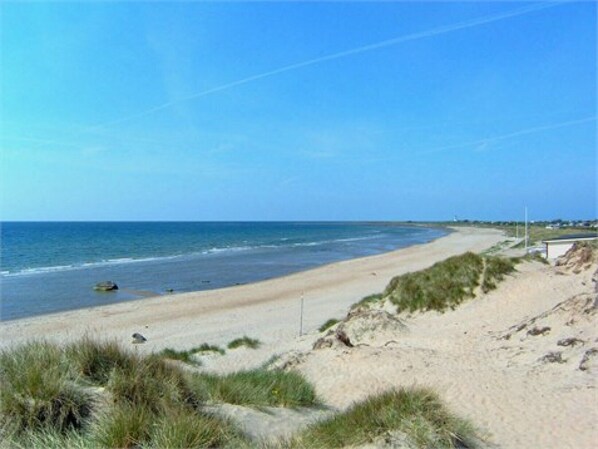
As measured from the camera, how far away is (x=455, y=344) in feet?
48.4

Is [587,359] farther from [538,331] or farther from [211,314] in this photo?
[211,314]

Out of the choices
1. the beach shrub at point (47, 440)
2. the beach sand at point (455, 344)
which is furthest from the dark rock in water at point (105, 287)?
the beach shrub at point (47, 440)

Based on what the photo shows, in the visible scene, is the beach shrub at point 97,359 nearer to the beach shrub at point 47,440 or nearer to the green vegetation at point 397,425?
the beach shrub at point 47,440

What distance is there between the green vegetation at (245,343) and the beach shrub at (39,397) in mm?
11699

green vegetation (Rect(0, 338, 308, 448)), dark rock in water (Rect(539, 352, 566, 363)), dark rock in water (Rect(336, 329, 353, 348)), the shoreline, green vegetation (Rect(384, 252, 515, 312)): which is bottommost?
the shoreline

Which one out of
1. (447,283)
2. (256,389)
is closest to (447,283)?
(447,283)

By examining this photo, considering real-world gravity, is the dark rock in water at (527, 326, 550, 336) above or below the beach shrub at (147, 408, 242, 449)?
below

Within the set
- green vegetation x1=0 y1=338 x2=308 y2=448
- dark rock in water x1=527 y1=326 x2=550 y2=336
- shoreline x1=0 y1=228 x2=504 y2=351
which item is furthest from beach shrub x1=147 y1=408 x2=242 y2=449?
dark rock in water x1=527 y1=326 x2=550 y2=336

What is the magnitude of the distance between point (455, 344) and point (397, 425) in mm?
9945

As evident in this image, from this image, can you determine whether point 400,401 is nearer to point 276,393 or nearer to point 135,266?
point 276,393

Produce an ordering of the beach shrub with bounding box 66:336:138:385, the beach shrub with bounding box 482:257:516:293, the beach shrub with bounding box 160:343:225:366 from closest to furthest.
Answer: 1. the beach shrub with bounding box 66:336:138:385
2. the beach shrub with bounding box 160:343:225:366
3. the beach shrub with bounding box 482:257:516:293

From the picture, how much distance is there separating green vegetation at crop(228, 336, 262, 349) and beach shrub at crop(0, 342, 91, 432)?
1170 cm

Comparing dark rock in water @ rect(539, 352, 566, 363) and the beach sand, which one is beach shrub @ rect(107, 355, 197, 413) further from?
dark rock in water @ rect(539, 352, 566, 363)

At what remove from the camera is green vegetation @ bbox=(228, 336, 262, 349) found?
16.9 meters
